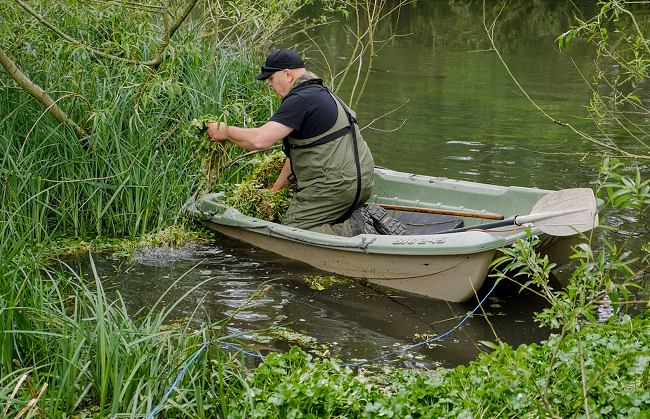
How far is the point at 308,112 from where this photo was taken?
5.33m

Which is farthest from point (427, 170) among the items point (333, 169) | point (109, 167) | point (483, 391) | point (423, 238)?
point (483, 391)

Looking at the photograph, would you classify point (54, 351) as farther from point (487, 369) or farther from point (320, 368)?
point (487, 369)

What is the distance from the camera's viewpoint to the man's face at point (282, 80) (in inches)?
217

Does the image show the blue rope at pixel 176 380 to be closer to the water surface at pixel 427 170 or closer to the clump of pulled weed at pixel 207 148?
the water surface at pixel 427 170

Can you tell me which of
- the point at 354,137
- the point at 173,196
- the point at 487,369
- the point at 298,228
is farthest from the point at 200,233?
the point at 487,369

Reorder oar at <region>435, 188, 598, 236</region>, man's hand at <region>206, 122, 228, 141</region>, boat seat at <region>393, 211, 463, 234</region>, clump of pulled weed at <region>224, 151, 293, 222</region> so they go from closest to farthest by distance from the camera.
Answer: oar at <region>435, 188, 598, 236</region>
man's hand at <region>206, 122, 228, 141</region>
boat seat at <region>393, 211, 463, 234</region>
clump of pulled weed at <region>224, 151, 293, 222</region>

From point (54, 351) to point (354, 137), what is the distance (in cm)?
288

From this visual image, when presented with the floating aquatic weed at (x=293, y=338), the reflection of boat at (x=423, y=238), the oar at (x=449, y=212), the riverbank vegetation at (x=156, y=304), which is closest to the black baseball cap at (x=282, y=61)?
the riverbank vegetation at (x=156, y=304)

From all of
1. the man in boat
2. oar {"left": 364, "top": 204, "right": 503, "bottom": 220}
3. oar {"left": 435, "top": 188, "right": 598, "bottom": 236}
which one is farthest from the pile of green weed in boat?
oar {"left": 435, "top": 188, "right": 598, "bottom": 236}

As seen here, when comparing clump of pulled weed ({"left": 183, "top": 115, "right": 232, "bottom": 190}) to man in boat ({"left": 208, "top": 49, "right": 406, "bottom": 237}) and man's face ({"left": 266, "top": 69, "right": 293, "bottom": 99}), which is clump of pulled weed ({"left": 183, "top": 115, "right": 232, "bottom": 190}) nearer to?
man in boat ({"left": 208, "top": 49, "right": 406, "bottom": 237})

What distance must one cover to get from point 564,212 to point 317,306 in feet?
5.88

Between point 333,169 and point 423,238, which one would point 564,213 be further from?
point 333,169

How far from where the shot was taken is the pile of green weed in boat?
600 centimetres

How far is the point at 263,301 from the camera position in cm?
528
